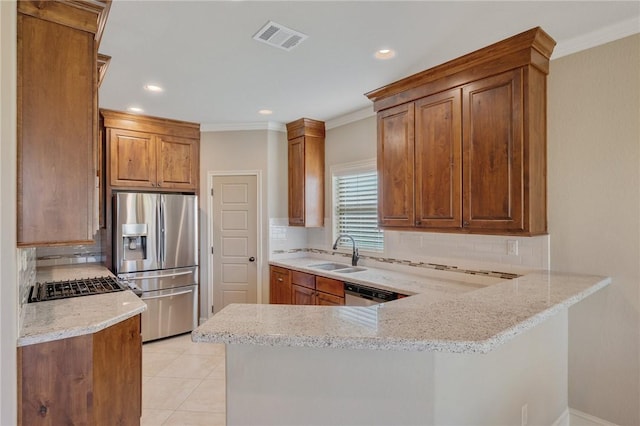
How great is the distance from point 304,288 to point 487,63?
271 centimetres

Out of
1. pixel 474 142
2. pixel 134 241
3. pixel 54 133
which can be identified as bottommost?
pixel 134 241

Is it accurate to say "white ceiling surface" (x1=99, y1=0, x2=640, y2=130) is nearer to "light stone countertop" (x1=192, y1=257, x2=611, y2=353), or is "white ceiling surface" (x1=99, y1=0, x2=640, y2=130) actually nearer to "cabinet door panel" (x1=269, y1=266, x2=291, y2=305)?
"light stone countertop" (x1=192, y1=257, x2=611, y2=353)

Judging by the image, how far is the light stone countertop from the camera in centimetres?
118

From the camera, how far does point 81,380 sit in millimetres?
1825

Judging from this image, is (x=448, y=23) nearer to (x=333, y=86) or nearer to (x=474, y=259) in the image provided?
(x=333, y=86)

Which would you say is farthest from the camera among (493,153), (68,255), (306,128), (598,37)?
(306,128)

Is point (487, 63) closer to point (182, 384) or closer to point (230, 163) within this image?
point (230, 163)

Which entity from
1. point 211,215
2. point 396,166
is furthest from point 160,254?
point 396,166

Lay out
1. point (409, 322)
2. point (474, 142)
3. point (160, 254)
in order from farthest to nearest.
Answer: point (160, 254) → point (474, 142) → point (409, 322)

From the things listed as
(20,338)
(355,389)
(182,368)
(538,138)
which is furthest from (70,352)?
(538,138)

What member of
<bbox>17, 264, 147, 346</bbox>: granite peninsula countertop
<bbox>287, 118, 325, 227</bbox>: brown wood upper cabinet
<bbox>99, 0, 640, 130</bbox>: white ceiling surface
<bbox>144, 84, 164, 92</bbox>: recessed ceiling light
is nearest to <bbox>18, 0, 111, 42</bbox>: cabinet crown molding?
<bbox>99, 0, 640, 130</bbox>: white ceiling surface

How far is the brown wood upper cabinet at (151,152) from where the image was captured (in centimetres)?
407

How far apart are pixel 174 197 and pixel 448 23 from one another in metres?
3.39

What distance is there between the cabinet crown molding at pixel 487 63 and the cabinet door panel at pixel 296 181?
1.74 meters
